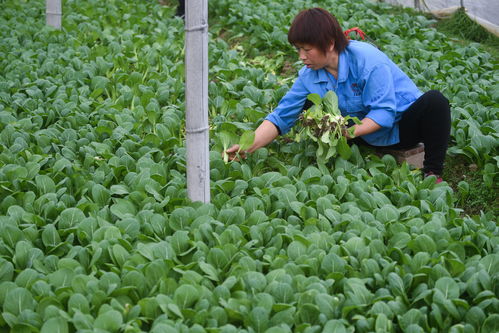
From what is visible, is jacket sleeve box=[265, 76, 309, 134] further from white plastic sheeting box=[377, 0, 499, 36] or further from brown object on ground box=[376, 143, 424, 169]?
white plastic sheeting box=[377, 0, 499, 36]

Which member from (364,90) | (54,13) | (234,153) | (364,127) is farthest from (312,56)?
(54,13)

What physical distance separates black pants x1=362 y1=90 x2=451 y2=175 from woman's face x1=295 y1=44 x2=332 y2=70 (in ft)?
2.02

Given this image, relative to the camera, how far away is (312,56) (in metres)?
4.06

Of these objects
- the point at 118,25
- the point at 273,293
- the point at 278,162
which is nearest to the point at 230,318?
the point at 273,293

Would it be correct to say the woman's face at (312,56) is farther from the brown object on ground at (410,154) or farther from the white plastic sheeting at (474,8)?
the white plastic sheeting at (474,8)

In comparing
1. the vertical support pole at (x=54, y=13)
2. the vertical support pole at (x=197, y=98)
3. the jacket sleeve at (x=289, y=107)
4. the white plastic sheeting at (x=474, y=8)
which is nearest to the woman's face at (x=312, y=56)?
the jacket sleeve at (x=289, y=107)

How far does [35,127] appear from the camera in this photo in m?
A: 4.70

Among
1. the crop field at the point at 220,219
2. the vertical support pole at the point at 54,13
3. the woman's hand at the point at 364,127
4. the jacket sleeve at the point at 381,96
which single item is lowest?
the crop field at the point at 220,219

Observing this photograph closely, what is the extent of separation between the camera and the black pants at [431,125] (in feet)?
13.5

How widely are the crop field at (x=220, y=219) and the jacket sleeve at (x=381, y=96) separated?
28cm

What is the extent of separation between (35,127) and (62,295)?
7.01 ft

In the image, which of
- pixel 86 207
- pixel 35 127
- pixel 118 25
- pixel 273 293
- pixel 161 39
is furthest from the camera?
pixel 118 25

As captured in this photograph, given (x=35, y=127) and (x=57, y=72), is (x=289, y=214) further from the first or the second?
(x=57, y=72)

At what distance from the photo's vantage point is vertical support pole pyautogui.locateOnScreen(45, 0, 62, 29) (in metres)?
7.16
